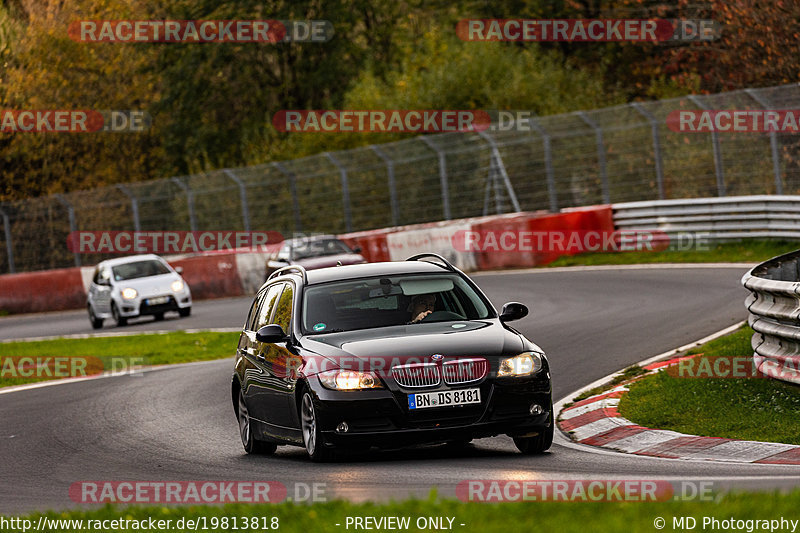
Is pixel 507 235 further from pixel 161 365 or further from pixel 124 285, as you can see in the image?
pixel 161 365

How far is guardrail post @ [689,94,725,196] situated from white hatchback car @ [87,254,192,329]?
11.0 m

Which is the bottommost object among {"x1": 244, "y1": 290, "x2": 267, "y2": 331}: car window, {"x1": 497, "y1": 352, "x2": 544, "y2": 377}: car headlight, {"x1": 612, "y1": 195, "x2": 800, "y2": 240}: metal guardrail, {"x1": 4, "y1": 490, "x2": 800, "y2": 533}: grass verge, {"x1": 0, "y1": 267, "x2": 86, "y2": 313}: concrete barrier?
{"x1": 0, "y1": 267, "x2": 86, "y2": 313}: concrete barrier

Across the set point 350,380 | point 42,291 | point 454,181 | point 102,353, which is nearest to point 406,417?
point 350,380

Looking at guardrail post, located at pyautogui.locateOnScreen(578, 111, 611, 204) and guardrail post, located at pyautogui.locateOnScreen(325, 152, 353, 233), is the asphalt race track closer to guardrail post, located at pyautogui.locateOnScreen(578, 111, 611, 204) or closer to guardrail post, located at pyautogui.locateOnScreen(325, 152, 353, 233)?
guardrail post, located at pyautogui.locateOnScreen(578, 111, 611, 204)

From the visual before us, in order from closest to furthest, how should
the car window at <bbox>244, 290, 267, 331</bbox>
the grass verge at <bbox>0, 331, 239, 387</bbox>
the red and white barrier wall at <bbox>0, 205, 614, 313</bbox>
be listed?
the car window at <bbox>244, 290, 267, 331</bbox> < the grass verge at <bbox>0, 331, 239, 387</bbox> < the red and white barrier wall at <bbox>0, 205, 614, 313</bbox>

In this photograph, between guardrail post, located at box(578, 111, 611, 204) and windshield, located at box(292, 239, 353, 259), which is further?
windshield, located at box(292, 239, 353, 259)

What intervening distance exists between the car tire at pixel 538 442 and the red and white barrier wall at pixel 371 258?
67.4 ft

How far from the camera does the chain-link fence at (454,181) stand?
1090 inches

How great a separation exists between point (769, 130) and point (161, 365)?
12.2 metres

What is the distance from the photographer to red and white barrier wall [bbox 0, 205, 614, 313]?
3059 centimetres

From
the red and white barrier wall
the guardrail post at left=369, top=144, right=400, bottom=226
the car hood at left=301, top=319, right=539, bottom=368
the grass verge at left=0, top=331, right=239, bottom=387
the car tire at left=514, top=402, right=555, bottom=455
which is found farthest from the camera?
the guardrail post at left=369, top=144, right=400, bottom=226

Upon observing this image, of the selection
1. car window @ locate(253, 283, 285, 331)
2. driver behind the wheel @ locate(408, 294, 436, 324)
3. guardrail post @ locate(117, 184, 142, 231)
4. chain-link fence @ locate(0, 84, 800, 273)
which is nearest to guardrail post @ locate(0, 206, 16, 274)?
chain-link fence @ locate(0, 84, 800, 273)

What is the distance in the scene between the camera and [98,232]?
3872 centimetres

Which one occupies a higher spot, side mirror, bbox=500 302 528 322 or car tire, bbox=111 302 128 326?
side mirror, bbox=500 302 528 322
